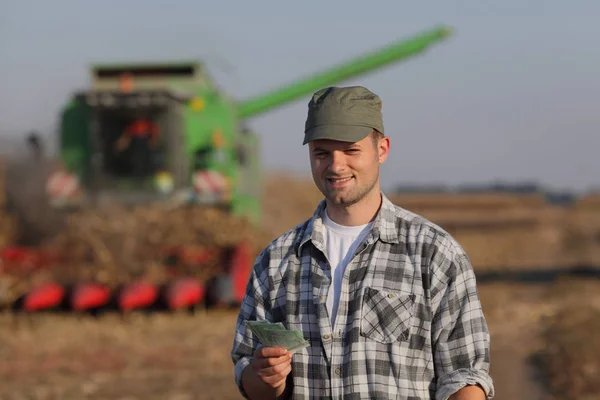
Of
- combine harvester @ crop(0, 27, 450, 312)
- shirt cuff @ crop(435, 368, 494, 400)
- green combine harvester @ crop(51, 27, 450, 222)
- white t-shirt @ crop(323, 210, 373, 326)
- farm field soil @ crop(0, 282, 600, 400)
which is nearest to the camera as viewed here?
shirt cuff @ crop(435, 368, 494, 400)

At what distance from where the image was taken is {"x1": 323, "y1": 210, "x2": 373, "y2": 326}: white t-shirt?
9.42 feet

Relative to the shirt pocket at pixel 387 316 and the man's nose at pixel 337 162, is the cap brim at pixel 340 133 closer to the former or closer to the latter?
the man's nose at pixel 337 162

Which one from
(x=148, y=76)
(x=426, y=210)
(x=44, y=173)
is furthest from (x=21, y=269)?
(x=426, y=210)

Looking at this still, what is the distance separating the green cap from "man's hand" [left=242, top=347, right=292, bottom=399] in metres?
0.65

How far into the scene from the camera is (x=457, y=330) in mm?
2746

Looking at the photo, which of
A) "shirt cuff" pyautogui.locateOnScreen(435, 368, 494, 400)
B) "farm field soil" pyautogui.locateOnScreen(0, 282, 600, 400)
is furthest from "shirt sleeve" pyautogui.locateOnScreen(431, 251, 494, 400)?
"farm field soil" pyautogui.locateOnScreen(0, 282, 600, 400)

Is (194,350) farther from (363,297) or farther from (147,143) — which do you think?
(363,297)

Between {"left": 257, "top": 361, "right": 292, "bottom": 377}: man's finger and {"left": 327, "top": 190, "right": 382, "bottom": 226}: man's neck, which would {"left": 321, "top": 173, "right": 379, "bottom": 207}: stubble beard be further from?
{"left": 257, "top": 361, "right": 292, "bottom": 377}: man's finger

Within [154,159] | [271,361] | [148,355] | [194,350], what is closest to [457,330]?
[271,361]

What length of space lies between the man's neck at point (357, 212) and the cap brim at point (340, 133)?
214 millimetres

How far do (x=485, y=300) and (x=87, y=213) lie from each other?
5.19 m

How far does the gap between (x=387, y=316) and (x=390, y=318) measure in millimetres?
11

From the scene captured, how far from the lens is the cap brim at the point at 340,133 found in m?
2.79

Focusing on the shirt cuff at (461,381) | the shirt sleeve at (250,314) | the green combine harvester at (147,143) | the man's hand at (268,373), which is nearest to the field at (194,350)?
the green combine harvester at (147,143)
